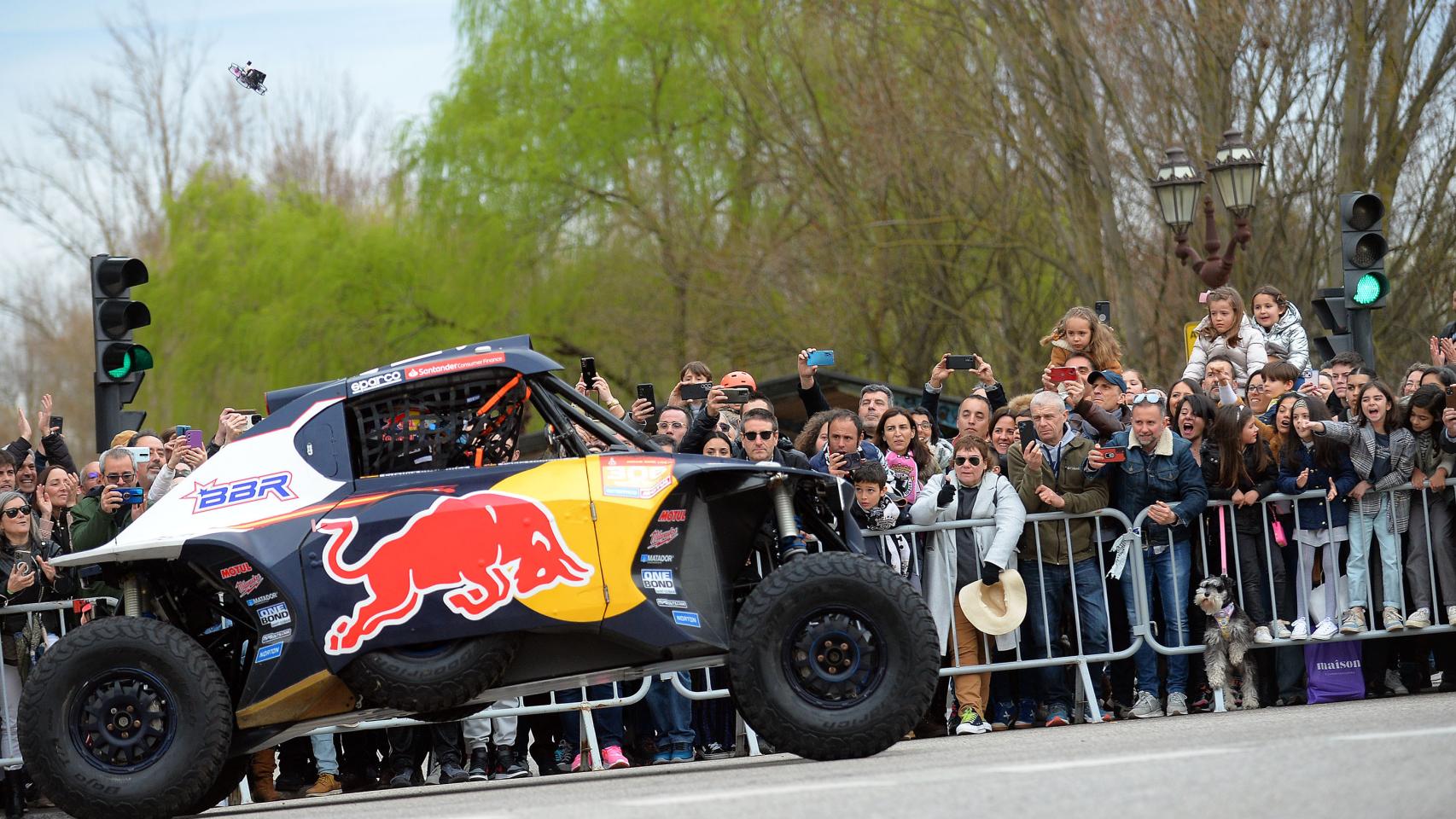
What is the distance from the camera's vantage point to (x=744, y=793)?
7980 millimetres

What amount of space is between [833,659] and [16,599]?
592cm

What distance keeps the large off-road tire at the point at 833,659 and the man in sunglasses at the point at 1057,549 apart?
326 centimetres

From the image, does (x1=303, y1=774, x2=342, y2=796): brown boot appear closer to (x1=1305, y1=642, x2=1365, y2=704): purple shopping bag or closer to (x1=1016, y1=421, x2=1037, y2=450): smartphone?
(x1=1016, y1=421, x2=1037, y2=450): smartphone

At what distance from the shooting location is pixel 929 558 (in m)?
12.7

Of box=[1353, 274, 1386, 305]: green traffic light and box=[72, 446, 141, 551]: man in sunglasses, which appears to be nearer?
box=[72, 446, 141, 551]: man in sunglasses

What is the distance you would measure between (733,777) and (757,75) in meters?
23.8

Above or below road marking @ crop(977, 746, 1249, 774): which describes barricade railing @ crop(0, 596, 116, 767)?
above

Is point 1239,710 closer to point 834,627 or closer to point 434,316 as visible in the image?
point 834,627

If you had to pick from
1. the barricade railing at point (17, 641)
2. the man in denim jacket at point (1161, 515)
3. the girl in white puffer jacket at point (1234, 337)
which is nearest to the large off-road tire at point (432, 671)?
the barricade railing at point (17, 641)

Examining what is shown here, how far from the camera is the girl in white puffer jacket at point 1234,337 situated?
47.6 ft

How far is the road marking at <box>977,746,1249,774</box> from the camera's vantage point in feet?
26.5

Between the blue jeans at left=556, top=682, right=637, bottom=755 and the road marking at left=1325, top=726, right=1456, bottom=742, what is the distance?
5.12 m

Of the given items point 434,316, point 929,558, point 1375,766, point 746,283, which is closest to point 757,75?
point 746,283

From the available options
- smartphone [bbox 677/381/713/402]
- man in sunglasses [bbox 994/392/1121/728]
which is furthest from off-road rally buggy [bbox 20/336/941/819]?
man in sunglasses [bbox 994/392/1121/728]
